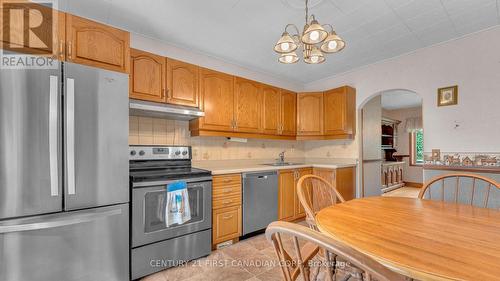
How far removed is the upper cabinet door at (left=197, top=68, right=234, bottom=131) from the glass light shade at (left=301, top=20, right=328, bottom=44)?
153 cm

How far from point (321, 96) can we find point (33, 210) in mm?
3603

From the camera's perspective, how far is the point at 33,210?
139 centimetres

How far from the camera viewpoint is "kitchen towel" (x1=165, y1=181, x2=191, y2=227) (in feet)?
6.43

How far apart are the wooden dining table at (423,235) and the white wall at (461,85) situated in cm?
167

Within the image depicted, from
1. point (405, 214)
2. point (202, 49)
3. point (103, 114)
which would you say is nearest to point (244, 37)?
point (202, 49)

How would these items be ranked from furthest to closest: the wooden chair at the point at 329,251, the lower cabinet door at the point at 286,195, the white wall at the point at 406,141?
the white wall at the point at 406,141 → the lower cabinet door at the point at 286,195 → the wooden chair at the point at 329,251

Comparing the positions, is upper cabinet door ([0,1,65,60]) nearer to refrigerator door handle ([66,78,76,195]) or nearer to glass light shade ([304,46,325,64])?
refrigerator door handle ([66,78,76,195])

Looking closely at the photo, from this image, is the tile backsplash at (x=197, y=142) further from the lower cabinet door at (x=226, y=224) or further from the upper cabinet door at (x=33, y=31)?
the upper cabinet door at (x=33, y=31)

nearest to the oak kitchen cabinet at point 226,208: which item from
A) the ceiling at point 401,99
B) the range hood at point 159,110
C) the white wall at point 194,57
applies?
the range hood at point 159,110

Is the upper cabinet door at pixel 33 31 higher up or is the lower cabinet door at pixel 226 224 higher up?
the upper cabinet door at pixel 33 31

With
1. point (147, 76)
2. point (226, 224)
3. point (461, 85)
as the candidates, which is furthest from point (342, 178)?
point (147, 76)

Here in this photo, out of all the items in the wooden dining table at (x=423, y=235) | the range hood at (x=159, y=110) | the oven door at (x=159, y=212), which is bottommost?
the oven door at (x=159, y=212)

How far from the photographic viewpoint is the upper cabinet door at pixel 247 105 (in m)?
2.97

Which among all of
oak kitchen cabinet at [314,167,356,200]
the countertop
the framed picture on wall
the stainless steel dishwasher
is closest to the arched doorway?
the countertop
